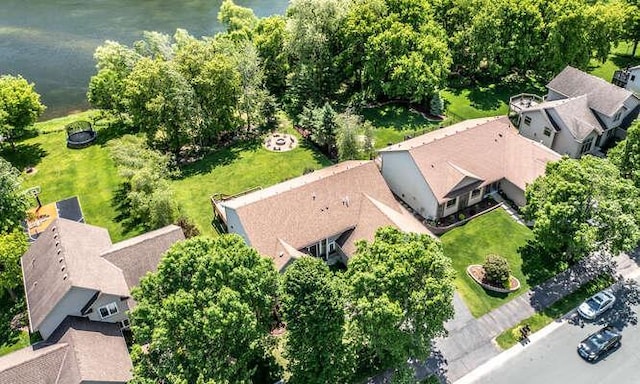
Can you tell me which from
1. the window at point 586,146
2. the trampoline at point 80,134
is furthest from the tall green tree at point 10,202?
the window at point 586,146

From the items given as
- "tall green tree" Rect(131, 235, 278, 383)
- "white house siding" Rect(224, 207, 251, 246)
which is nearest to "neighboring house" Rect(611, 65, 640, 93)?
"white house siding" Rect(224, 207, 251, 246)

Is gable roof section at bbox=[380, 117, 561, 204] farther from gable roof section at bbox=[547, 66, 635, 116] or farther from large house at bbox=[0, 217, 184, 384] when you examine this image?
large house at bbox=[0, 217, 184, 384]

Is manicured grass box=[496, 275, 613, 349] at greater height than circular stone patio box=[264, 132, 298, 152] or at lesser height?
lesser

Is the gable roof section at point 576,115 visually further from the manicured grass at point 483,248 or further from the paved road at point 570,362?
the paved road at point 570,362

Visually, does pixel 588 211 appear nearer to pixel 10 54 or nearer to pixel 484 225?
pixel 484 225

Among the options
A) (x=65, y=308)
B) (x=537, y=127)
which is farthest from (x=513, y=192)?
(x=65, y=308)

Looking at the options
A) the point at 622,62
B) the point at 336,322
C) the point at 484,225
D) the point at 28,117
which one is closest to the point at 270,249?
the point at 336,322

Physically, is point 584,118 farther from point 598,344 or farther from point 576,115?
point 598,344
